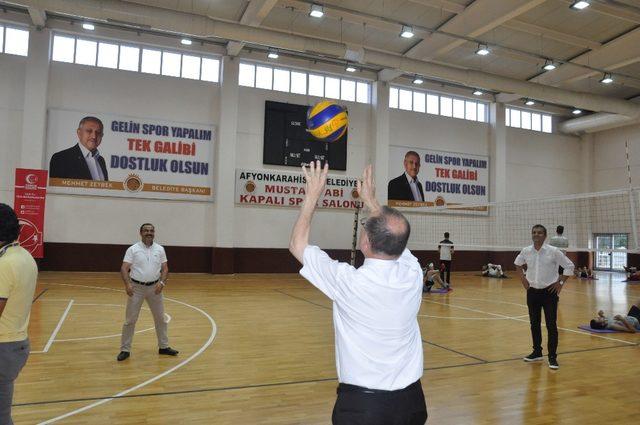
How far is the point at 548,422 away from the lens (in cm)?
458

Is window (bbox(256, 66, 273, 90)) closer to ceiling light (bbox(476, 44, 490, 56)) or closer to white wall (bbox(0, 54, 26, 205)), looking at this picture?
ceiling light (bbox(476, 44, 490, 56))

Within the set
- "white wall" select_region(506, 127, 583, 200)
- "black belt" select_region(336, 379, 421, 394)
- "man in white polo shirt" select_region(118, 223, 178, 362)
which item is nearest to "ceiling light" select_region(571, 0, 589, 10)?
"white wall" select_region(506, 127, 583, 200)

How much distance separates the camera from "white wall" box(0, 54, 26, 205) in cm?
1584

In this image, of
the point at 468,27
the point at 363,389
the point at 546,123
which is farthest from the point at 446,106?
the point at 363,389

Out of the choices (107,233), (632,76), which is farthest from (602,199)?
(107,233)

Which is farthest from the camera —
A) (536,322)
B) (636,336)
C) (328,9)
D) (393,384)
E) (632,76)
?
(632,76)

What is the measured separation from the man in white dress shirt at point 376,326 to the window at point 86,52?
17.5 metres

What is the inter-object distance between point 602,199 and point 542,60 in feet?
27.3

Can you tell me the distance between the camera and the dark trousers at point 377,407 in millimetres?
2055

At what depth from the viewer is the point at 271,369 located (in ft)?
19.9

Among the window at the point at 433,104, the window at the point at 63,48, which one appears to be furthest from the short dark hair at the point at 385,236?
the window at the point at 433,104

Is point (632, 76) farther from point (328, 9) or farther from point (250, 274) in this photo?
point (250, 274)

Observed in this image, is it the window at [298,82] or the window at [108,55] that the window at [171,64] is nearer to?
the window at [108,55]

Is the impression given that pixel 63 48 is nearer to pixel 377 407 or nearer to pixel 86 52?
pixel 86 52
